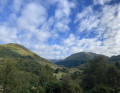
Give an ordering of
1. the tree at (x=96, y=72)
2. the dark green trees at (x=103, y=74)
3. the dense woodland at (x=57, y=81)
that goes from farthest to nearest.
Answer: the tree at (x=96, y=72) < the dark green trees at (x=103, y=74) < the dense woodland at (x=57, y=81)

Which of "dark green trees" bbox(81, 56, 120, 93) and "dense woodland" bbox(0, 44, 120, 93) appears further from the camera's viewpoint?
"dark green trees" bbox(81, 56, 120, 93)

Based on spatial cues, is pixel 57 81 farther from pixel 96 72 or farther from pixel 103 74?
pixel 103 74

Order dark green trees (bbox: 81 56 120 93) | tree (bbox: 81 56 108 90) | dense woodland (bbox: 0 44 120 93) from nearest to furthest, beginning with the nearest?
dense woodland (bbox: 0 44 120 93) → dark green trees (bbox: 81 56 120 93) → tree (bbox: 81 56 108 90)

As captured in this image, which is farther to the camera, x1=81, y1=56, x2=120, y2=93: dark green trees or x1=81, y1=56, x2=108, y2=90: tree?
x1=81, y1=56, x2=108, y2=90: tree

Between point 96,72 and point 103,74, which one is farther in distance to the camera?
point 96,72

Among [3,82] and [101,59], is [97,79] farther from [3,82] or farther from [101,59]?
[3,82]

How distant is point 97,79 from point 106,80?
2.10 meters

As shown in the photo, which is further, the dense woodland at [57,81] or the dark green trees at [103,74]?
the dark green trees at [103,74]

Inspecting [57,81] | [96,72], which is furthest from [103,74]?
[57,81]

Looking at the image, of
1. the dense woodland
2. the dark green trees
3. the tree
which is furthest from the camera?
the tree

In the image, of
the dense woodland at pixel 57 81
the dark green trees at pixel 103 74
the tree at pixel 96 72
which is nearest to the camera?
the dense woodland at pixel 57 81

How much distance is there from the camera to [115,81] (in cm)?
2184

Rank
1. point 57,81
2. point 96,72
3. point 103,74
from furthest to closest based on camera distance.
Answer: point 96,72 → point 103,74 → point 57,81

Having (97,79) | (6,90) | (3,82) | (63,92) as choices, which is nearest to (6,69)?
(3,82)
